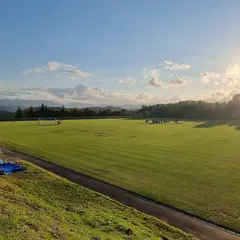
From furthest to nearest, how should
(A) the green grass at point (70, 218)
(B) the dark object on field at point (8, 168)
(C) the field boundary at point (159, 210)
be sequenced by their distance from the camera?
(B) the dark object on field at point (8, 168)
(C) the field boundary at point (159, 210)
(A) the green grass at point (70, 218)

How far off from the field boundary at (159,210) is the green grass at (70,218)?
96cm

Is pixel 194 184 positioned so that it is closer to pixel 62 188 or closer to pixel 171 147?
pixel 62 188

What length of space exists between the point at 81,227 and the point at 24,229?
279 cm

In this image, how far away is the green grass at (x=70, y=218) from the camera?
30.1 ft

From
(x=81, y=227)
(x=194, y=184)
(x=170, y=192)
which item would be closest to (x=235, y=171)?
(x=194, y=184)

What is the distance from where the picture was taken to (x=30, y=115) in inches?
4742

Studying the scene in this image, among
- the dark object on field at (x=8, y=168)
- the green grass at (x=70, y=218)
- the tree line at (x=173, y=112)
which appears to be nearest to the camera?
the green grass at (x=70, y=218)

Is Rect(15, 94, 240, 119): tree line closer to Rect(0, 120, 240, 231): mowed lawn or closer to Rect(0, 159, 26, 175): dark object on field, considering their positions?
Rect(0, 120, 240, 231): mowed lawn

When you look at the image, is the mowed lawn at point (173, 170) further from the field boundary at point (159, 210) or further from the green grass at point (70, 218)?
the green grass at point (70, 218)

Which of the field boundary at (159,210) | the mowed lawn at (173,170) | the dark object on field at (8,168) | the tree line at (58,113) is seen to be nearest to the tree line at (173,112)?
the tree line at (58,113)

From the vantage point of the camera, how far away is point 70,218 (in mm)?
11984

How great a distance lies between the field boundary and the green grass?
964mm

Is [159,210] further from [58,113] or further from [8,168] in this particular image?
[58,113]

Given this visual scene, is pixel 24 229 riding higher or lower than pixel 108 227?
higher
